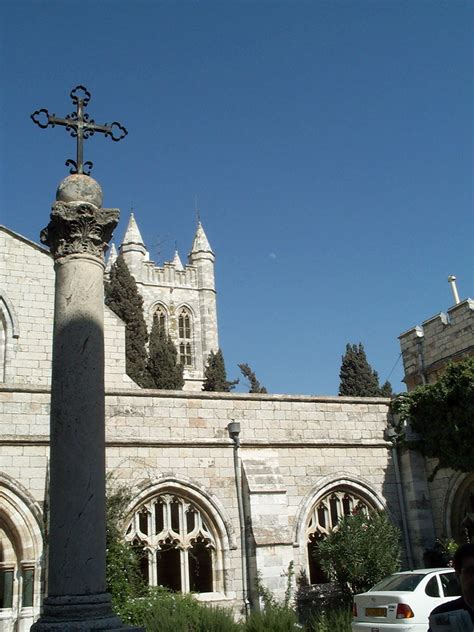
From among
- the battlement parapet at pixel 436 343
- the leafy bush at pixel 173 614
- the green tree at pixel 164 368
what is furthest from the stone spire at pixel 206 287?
the leafy bush at pixel 173 614

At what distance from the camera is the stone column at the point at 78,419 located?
5887 mm

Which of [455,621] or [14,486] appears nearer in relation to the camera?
[455,621]

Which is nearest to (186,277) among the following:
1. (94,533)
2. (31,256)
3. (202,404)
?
(31,256)

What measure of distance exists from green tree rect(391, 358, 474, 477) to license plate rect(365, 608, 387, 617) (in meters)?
4.33

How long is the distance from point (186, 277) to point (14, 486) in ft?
189

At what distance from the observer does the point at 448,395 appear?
42.0ft

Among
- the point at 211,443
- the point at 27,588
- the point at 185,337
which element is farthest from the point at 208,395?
the point at 185,337

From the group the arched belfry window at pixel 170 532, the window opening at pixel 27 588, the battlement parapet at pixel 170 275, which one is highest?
the battlement parapet at pixel 170 275

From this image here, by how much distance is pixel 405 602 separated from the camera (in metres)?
8.62

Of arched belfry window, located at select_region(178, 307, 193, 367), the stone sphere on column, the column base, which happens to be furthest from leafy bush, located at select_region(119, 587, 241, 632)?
arched belfry window, located at select_region(178, 307, 193, 367)

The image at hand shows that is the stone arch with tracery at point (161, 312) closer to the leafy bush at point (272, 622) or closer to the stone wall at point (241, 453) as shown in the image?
the stone wall at point (241, 453)

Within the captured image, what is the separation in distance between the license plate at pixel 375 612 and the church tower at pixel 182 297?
54424 mm

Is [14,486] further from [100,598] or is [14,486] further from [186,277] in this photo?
[186,277]

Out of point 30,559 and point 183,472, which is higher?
point 183,472
